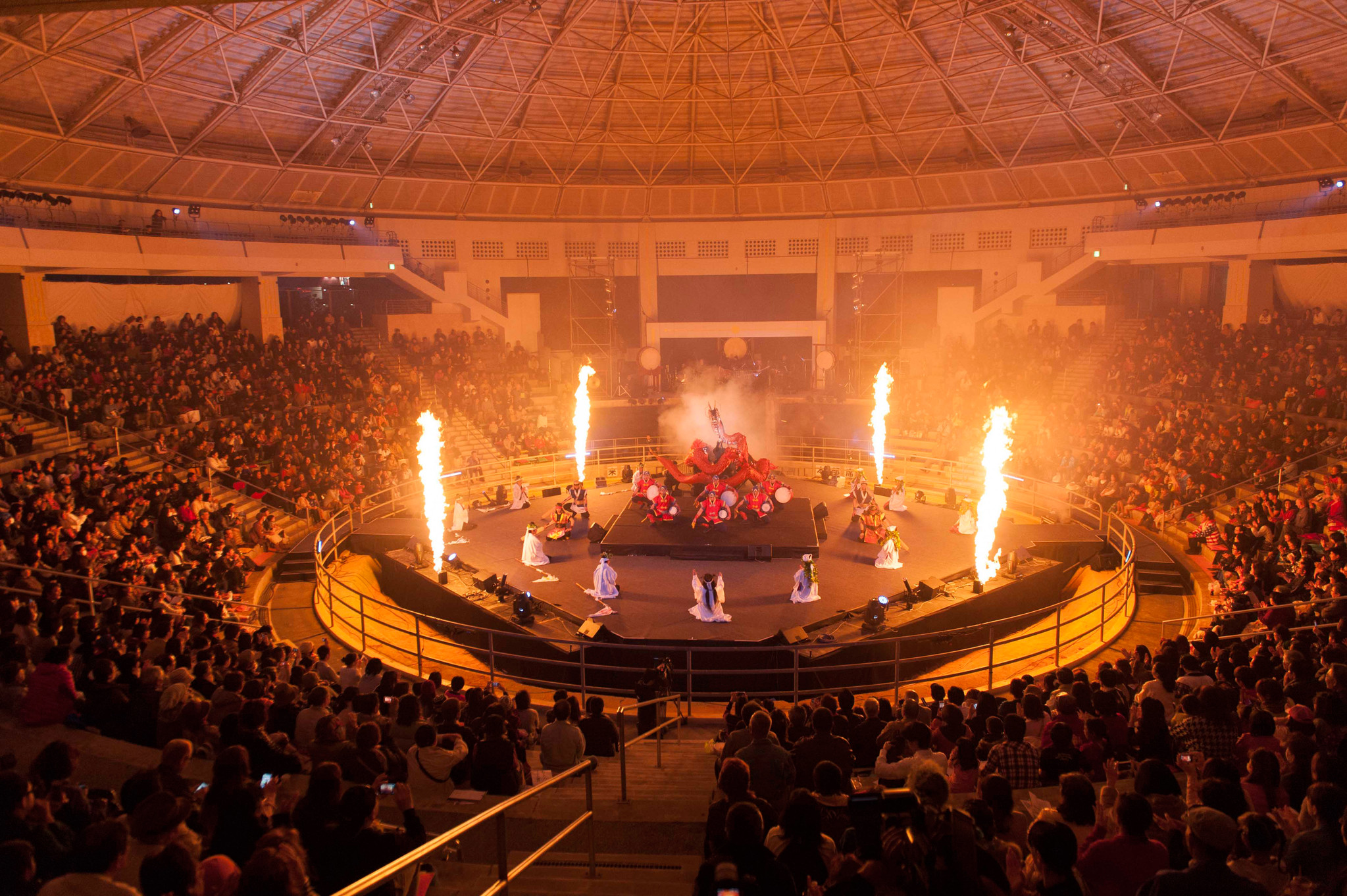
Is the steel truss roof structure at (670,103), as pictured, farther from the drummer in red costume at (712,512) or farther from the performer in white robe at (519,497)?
the drummer in red costume at (712,512)

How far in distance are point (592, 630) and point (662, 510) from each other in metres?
6.97

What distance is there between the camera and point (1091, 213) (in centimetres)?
3488

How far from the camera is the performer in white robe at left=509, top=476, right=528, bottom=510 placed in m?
24.8

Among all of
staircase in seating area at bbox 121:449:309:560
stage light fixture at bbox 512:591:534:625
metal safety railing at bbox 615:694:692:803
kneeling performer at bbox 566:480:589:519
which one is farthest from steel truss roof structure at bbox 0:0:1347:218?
metal safety railing at bbox 615:694:692:803

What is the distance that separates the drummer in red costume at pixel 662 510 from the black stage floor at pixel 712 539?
137 mm

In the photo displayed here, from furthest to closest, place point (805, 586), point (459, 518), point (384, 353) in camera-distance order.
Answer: point (384, 353) → point (459, 518) → point (805, 586)

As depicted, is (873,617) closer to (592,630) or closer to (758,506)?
(592,630)

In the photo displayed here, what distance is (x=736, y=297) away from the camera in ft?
133

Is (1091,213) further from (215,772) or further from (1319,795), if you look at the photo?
(215,772)

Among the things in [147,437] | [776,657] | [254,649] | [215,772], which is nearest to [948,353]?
[776,657]

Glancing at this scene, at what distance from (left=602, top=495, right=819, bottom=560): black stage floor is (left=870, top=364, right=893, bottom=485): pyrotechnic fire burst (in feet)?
21.9

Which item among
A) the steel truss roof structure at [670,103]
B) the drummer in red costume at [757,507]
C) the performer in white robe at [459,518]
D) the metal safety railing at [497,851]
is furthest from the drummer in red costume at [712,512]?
the steel truss roof structure at [670,103]

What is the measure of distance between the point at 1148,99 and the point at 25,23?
31.8 metres

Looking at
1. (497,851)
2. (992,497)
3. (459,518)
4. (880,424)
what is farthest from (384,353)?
(497,851)
